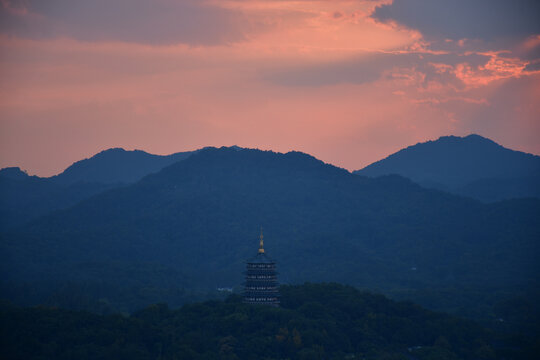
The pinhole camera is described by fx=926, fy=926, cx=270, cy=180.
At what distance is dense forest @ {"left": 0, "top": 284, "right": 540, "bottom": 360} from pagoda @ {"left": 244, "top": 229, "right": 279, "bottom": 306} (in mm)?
1642

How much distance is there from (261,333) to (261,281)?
660cm

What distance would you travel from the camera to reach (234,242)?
648 ft

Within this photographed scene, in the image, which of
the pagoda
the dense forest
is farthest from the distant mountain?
the pagoda

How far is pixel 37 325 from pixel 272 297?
23108 mm

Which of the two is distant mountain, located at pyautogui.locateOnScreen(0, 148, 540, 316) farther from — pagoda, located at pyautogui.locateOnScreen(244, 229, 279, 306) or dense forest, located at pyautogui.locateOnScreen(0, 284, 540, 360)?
pagoda, located at pyautogui.locateOnScreen(244, 229, 279, 306)

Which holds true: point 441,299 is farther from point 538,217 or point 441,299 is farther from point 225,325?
point 538,217

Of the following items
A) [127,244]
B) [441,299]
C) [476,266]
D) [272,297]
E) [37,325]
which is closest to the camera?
[37,325]

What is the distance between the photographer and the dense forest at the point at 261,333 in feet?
271

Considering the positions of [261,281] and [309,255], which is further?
[309,255]

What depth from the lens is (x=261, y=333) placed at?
8650 cm

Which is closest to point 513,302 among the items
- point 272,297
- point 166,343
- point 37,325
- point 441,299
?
point 441,299

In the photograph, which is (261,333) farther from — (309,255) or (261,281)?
(309,255)

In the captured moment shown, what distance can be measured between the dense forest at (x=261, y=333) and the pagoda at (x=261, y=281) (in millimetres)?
1642

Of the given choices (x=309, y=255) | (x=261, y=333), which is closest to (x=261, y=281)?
(x=261, y=333)
